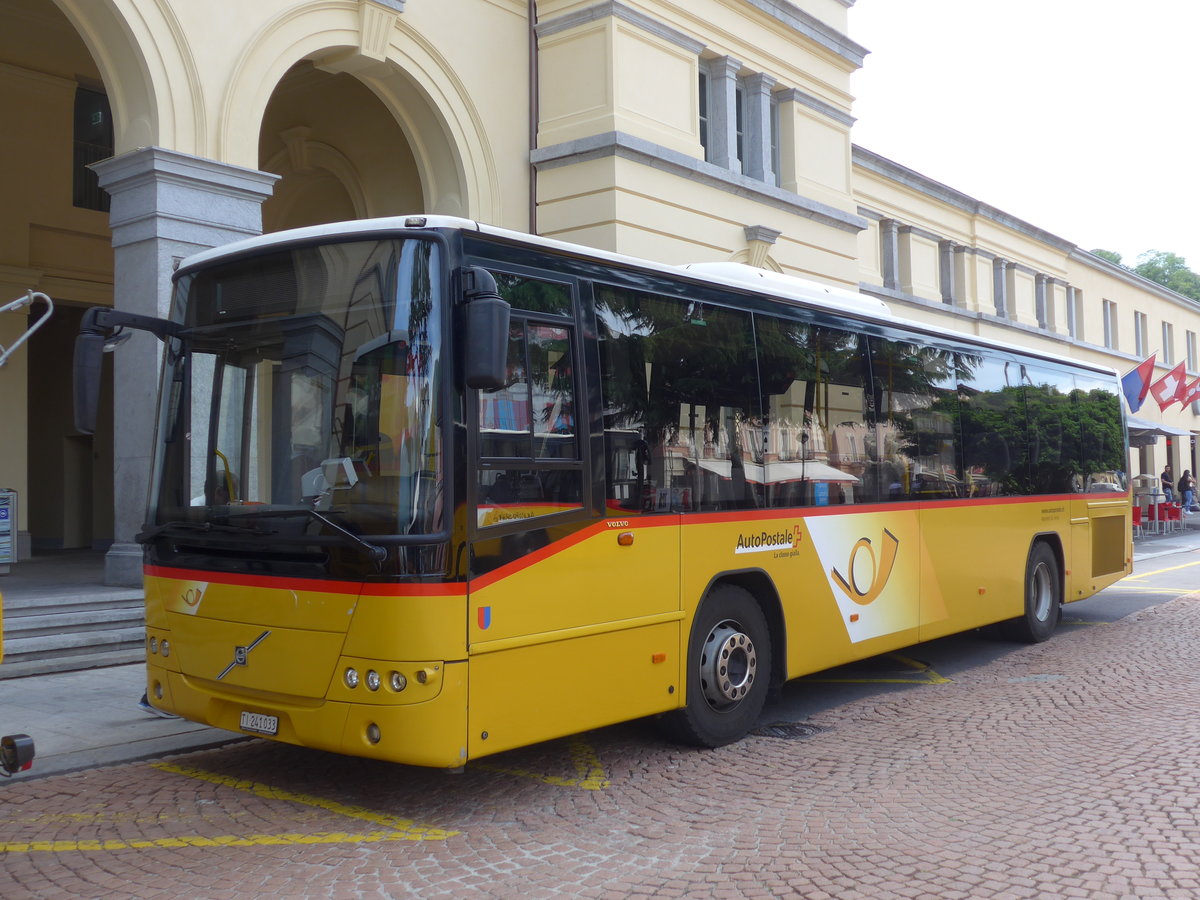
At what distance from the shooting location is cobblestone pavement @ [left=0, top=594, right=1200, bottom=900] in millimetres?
4656

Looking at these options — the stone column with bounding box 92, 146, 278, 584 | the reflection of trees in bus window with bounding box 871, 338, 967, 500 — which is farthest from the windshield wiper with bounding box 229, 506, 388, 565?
the stone column with bounding box 92, 146, 278, 584

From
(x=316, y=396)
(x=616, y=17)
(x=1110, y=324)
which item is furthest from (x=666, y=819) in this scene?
(x=1110, y=324)

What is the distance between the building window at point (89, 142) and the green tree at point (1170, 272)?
256 ft

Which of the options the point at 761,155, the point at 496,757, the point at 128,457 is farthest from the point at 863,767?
the point at 761,155

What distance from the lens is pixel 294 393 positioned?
565cm

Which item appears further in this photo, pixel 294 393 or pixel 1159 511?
pixel 1159 511

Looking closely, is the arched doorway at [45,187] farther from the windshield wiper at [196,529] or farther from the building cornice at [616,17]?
the windshield wiper at [196,529]

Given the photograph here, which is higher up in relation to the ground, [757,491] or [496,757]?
[757,491]

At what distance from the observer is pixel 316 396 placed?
5.53 meters

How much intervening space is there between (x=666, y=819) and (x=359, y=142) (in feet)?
46.9

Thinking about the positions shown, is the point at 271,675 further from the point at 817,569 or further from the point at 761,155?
the point at 761,155

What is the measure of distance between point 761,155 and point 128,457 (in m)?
11.6

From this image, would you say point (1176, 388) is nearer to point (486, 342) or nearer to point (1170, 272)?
point (486, 342)

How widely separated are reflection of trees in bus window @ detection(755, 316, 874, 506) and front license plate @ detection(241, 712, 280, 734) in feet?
11.4
